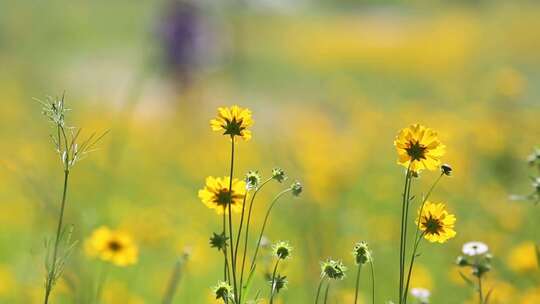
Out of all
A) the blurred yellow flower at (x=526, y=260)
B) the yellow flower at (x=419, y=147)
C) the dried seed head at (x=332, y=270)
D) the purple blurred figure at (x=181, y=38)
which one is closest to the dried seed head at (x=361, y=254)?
the dried seed head at (x=332, y=270)

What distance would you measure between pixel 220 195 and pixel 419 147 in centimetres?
31

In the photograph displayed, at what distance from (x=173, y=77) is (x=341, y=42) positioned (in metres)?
11.1

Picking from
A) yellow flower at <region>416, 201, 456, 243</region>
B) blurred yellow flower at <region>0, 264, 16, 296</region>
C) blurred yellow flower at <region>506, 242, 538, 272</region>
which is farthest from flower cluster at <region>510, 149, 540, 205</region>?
blurred yellow flower at <region>0, 264, 16, 296</region>

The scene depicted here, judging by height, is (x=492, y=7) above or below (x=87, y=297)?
above

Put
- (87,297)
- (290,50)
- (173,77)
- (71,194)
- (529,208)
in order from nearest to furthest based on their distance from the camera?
1. (87,297)
2. (529,208)
3. (71,194)
4. (173,77)
5. (290,50)

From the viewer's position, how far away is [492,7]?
2527cm

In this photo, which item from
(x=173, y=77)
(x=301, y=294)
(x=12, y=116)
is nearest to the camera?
(x=301, y=294)

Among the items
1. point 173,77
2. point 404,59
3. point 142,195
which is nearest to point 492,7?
point 404,59

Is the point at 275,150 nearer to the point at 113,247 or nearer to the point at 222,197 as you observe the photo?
the point at 113,247

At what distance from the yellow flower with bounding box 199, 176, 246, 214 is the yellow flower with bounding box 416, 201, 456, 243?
278 mm

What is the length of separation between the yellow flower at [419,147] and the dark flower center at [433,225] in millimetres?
83

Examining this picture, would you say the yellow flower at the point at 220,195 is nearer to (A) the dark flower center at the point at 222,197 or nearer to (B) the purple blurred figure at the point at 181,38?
(A) the dark flower center at the point at 222,197

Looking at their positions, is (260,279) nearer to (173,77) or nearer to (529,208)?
(529,208)

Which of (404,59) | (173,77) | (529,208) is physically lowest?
(529,208)
